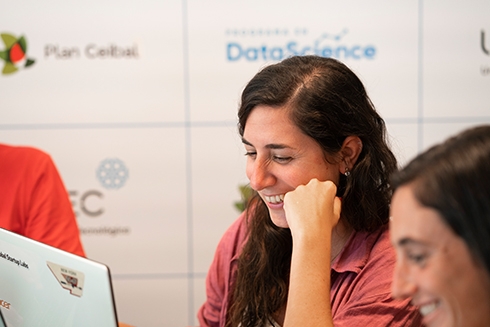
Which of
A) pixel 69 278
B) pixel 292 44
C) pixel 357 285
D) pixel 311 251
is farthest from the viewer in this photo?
pixel 292 44

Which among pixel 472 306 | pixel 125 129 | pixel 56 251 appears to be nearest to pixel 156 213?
pixel 125 129

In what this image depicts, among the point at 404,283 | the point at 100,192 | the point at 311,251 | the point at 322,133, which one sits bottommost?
the point at 100,192

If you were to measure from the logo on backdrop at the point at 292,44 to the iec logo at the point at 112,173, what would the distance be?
0.74 meters

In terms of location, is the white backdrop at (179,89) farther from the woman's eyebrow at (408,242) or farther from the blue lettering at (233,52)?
the woman's eyebrow at (408,242)

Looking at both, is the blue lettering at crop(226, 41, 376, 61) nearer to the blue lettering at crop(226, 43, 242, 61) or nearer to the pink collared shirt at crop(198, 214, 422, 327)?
the blue lettering at crop(226, 43, 242, 61)

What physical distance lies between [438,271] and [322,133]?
28.9 inches

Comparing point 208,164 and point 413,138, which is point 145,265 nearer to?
point 208,164

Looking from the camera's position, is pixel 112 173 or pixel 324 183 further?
pixel 112 173

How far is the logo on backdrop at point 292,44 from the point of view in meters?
2.88

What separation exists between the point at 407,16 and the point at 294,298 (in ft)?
6.17

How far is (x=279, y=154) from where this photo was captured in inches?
62.6

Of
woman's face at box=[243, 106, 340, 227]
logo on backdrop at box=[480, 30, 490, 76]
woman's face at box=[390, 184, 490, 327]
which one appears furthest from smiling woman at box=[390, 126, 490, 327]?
A: logo on backdrop at box=[480, 30, 490, 76]

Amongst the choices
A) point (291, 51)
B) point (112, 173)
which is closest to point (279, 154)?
point (291, 51)

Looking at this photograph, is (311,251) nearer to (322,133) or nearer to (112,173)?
(322,133)
